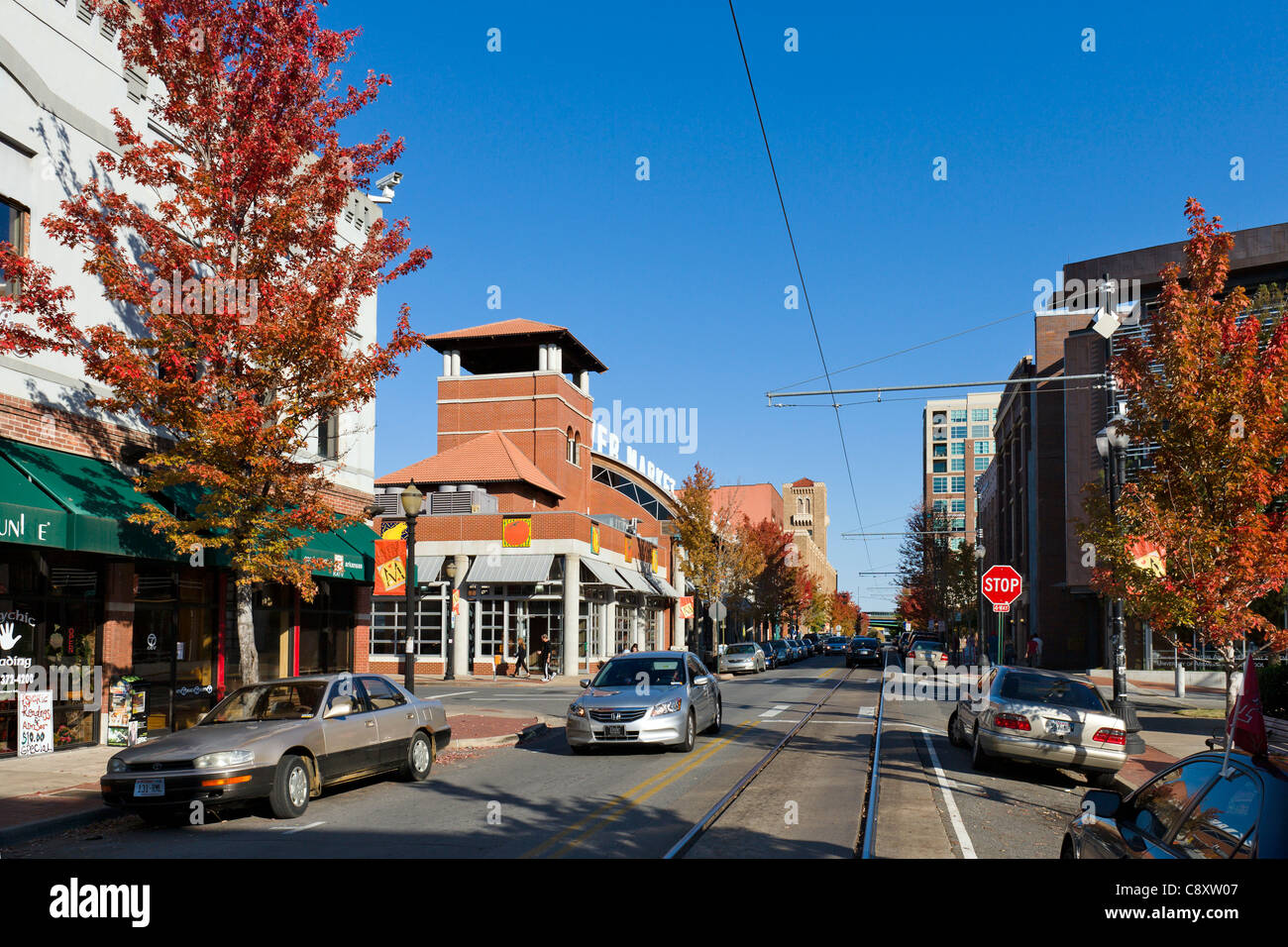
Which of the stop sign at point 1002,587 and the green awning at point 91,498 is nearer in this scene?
the green awning at point 91,498

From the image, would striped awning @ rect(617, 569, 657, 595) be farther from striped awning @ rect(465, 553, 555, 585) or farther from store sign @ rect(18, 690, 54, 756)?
store sign @ rect(18, 690, 54, 756)

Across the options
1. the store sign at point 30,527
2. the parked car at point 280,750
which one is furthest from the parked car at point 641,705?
the store sign at point 30,527

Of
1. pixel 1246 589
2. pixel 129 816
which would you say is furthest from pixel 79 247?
pixel 1246 589

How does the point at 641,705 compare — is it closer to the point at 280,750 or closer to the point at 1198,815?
the point at 280,750

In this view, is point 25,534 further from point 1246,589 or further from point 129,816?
point 1246,589

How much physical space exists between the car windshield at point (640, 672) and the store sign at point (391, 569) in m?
14.5

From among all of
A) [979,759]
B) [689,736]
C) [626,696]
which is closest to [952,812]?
[979,759]

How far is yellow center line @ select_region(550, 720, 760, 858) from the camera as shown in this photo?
9125 mm

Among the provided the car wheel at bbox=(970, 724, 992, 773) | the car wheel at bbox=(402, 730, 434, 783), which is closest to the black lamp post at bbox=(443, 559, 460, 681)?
the car wheel at bbox=(402, 730, 434, 783)

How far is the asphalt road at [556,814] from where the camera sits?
9.04m

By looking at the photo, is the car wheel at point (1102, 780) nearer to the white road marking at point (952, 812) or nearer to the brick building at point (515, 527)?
the white road marking at point (952, 812)

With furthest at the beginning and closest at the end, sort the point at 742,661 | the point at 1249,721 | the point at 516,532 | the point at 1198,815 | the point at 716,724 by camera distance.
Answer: the point at 742,661 → the point at 516,532 → the point at 716,724 → the point at 1249,721 → the point at 1198,815

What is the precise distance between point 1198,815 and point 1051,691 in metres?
10.8

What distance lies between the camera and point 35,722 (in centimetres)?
1459
